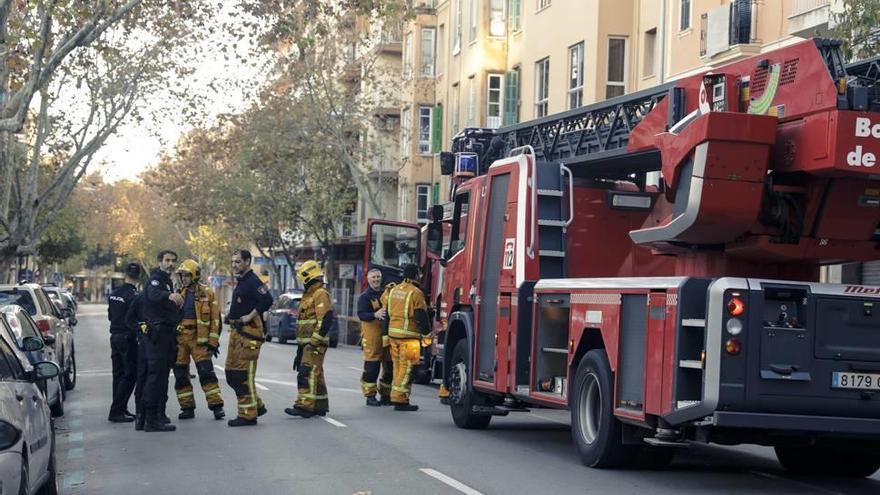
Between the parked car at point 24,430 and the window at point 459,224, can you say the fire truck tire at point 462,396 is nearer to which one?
the window at point 459,224

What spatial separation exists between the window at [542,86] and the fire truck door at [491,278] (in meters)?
22.1

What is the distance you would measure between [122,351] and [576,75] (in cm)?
2063

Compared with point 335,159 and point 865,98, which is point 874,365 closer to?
point 865,98

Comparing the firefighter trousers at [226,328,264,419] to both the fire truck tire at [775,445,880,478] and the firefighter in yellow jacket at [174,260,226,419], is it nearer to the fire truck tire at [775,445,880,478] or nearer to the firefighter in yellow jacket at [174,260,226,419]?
the firefighter in yellow jacket at [174,260,226,419]

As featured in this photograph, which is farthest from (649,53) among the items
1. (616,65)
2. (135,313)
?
(135,313)

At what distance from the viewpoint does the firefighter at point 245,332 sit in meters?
15.6

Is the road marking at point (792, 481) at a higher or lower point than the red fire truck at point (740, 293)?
lower

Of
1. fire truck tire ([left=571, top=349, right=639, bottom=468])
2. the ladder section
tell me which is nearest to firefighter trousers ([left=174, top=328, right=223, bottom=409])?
the ladder section

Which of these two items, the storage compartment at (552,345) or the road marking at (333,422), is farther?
the road marking at (333,422)

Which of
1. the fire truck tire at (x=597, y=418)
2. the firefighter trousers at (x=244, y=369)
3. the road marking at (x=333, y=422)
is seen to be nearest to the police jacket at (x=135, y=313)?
the firefighter trousers at (x=244, y=369)

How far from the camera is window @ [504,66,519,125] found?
131ft

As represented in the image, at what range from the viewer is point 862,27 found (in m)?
15.6

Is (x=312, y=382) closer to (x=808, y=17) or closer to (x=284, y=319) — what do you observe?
(x=808, y=17)

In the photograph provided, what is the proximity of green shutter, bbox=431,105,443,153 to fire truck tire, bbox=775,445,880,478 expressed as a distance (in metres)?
35.8
